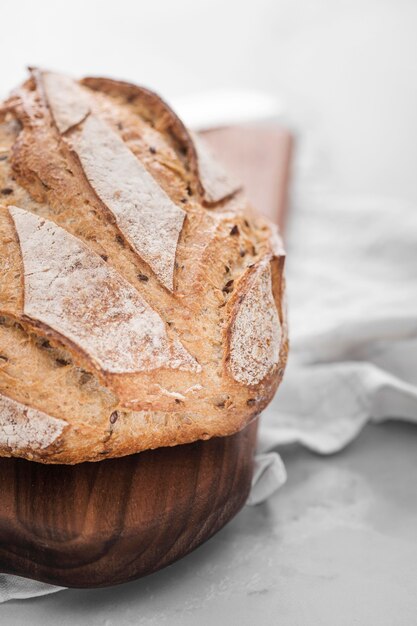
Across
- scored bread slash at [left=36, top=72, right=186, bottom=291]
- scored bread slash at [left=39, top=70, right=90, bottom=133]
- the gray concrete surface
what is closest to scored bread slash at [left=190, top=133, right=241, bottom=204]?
scored bread slash at [left=36, top=72, right=186, bottom=291]

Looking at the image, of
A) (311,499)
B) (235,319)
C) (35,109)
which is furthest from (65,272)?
(311,499)

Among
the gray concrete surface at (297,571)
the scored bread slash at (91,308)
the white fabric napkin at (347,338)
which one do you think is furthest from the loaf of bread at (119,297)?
the white fabric napkin at (347,338)

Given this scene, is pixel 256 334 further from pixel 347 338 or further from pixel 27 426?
pixel 347 338

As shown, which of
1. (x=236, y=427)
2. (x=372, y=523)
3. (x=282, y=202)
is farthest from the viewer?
(x=282, y=202)

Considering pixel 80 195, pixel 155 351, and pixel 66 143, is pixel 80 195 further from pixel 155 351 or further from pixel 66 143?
pixel 155 351

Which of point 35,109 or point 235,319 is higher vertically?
point 35,109


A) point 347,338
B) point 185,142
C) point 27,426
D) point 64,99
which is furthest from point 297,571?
point 64,99

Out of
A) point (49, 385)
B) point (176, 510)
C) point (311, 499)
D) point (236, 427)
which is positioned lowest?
point (311, 499)
